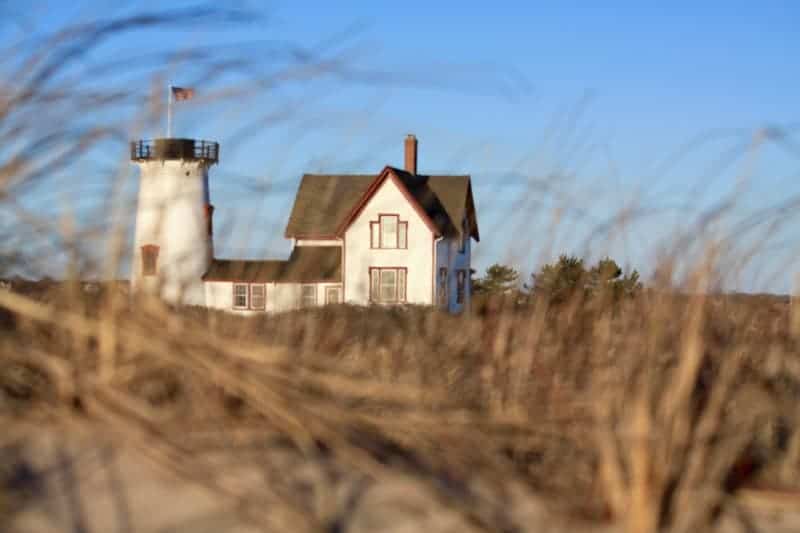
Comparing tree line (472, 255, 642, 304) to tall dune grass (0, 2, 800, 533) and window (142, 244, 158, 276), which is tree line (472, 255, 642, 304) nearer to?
tall dune grass (0, 2, 800, 533)

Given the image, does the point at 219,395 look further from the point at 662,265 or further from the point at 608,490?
the point at 662,265

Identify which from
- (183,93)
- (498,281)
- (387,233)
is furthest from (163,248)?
(387,233)

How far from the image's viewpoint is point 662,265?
326 cm

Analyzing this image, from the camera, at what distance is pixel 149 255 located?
2867mm

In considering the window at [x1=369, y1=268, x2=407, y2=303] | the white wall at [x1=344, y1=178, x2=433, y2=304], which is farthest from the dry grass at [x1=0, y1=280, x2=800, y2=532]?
the window at [x1=369, y1=268, x2=407, y2=303]

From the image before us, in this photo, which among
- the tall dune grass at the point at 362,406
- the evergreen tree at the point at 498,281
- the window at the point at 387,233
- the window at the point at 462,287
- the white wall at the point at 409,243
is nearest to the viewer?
the tall dune grass at the point at 362,406

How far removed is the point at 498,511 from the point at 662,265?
1.16 m

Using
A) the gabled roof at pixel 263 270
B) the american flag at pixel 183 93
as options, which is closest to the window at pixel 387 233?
the gabled roof at pixel 263 270

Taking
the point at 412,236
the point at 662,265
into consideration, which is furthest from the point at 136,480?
the point at 412,236

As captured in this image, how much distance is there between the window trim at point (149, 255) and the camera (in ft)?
9.11

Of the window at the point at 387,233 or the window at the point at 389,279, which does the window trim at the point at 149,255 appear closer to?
the window at the point at 389,279

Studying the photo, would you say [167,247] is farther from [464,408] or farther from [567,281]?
[567,281]

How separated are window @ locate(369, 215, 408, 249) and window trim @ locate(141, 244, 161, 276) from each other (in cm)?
3327

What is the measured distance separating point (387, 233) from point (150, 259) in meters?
33.9
